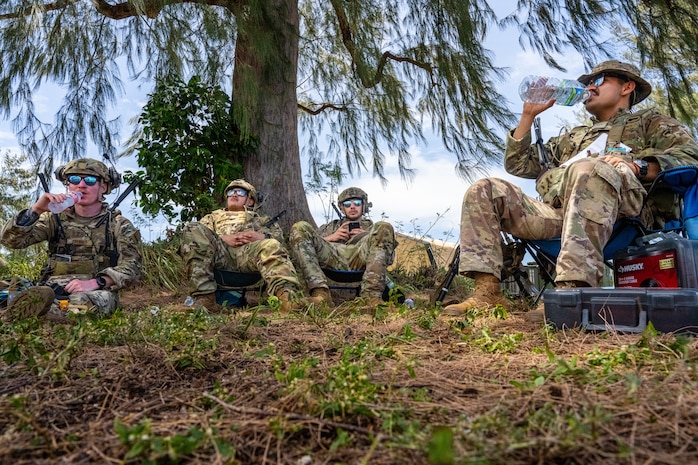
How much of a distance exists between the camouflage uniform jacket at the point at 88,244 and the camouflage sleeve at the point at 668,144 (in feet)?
9.61

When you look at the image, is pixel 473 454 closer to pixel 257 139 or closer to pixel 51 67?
pixel 257 139

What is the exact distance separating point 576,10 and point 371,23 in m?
1.83

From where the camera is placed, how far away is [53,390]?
4.02 feet

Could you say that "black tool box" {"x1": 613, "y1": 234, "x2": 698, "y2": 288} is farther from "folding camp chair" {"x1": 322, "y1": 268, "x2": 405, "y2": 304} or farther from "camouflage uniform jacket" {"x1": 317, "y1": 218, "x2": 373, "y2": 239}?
"camouflage uniform jacket" {"x1": 317, "y1": 218, "x2": 373, "y2": 239}

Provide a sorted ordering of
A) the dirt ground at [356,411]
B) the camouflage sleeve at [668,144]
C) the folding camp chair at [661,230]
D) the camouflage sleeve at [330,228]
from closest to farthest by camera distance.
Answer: the dirt ground at [356,411] → the folding camp chair at [661,230] → the camouflage sleeve at [668,144] → the camouflage sleeve at [330,228]

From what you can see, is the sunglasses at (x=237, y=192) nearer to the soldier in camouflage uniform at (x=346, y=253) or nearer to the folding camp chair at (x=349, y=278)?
the soldier in camouflage uniform at (x=346, y=253)

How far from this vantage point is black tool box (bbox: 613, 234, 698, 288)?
2062 mm

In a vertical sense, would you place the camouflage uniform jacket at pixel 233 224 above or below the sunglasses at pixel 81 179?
below

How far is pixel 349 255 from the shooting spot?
3.92 m

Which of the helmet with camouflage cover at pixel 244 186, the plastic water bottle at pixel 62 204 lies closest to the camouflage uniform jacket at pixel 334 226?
the helmet with camouflage cover at pixel 244 186

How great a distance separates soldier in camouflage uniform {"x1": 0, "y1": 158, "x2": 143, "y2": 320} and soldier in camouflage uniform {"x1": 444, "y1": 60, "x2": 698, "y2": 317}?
2.00 meters

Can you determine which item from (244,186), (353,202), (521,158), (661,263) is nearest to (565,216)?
(661,263)

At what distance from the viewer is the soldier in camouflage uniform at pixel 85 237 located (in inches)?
120

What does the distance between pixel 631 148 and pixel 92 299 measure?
9.83 ft
